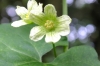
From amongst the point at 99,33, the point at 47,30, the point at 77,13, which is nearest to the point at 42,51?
the point at 47,30

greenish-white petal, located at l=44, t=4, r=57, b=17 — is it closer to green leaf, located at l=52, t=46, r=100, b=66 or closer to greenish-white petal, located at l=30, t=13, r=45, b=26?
greenish-white petal, located at l=30, t=13, r=45, b=26

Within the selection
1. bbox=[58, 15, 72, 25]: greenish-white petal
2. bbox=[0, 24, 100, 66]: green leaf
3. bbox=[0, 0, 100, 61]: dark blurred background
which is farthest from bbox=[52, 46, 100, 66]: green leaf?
bbox=[0, 0, 100, 61]: dark blurred background

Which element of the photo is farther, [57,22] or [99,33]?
[99,33]

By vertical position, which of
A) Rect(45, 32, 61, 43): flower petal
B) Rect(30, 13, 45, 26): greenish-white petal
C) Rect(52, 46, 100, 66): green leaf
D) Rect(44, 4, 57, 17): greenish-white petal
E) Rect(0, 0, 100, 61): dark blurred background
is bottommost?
Rect(0, 0, 100, 61): dark blurred background

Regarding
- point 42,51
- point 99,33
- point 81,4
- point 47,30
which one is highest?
point 47,30

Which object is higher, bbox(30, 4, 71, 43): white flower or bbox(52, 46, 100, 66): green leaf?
bbox(30, 4, 71, 43): white flower

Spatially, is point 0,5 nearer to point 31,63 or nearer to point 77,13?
point 77,13

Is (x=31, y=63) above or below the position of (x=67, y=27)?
below

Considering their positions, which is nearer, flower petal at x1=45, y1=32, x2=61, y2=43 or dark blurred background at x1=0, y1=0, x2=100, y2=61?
flower petal at x1=45, y1=32, x2=61, y2=43

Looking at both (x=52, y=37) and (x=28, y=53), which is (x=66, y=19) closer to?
(x=52, y=37)
